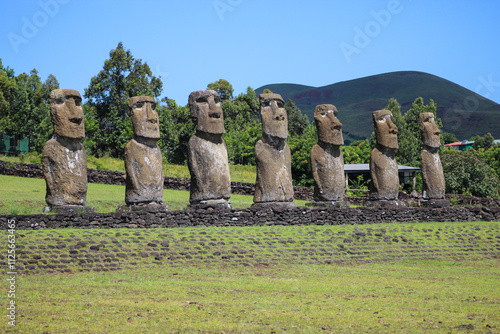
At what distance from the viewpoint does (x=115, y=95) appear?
48.2m

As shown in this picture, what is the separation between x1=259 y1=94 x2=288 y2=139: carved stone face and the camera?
20.2m

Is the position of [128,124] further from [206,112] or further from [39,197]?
[206,112]

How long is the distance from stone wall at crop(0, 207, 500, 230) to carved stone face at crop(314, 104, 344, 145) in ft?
9.30

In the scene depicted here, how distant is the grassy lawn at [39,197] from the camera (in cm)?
2067

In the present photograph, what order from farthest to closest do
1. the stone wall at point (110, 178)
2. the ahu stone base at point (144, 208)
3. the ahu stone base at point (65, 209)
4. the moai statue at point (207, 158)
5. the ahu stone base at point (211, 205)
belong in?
the stone wall at point (110, 178) → the moai statue at point (207, 158) → the ahu stone base at point (211, 205) → the ahu stone base at point (144, 208) → the ahu stone base at point (65, 209)

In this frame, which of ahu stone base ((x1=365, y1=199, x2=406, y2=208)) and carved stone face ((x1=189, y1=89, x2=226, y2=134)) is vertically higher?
carved stone face ((x1=189, y1=89, x2=226, y2=134))

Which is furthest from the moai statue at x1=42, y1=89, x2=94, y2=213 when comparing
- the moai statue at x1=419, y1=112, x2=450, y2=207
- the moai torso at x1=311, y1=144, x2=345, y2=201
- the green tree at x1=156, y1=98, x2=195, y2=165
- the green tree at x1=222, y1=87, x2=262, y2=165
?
the green tree at x1=222, y1=87, x2=262, y2=165

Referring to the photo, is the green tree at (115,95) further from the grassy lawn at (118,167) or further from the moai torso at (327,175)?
the moai torso at (327,175)

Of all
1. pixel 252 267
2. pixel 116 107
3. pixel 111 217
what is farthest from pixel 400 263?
pixel 116 107

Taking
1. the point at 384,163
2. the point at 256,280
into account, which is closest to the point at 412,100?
the point at 384,163

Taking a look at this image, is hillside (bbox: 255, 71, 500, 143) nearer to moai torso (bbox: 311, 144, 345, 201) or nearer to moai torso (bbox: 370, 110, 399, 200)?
moai torso (bbox: 370, 110, 399, 200)

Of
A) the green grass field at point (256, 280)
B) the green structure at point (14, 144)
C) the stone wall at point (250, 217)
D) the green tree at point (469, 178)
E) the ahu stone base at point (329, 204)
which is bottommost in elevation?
the green grass field at point (256, 280)

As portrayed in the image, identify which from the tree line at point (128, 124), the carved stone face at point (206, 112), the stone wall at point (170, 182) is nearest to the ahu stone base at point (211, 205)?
the carved stone face at point (206, 112)

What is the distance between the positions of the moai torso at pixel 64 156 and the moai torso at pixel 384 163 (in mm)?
11645
